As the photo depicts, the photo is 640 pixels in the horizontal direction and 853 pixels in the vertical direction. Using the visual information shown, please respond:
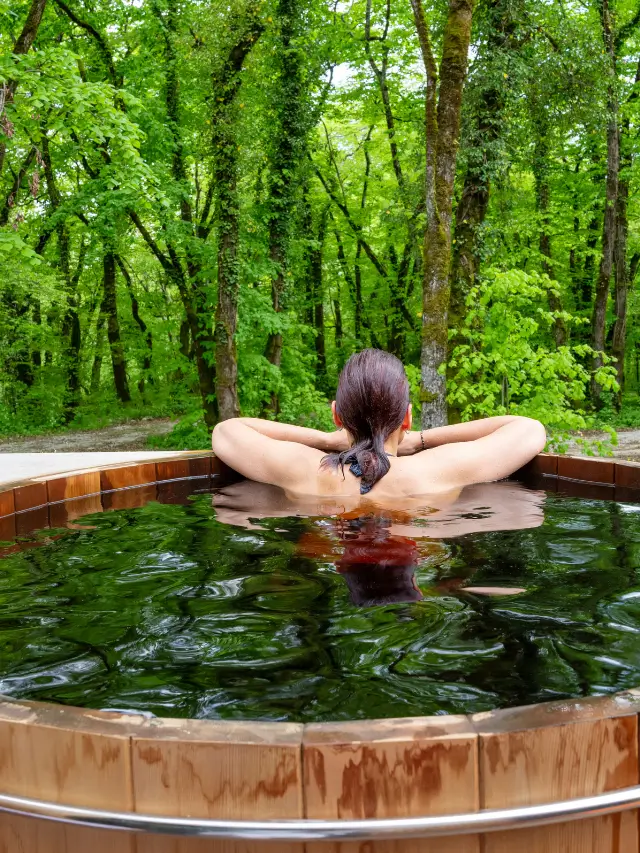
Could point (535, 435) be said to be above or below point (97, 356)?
below

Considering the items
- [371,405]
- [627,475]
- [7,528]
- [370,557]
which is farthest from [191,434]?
[370,557]

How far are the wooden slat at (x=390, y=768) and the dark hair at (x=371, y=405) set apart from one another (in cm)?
156

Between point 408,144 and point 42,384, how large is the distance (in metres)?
10.3

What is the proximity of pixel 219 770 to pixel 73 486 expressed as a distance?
266 cm

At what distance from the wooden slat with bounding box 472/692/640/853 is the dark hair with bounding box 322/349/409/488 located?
152 cm

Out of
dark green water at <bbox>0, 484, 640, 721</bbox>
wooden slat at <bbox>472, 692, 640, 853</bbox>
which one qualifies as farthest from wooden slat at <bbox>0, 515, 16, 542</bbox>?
wooden slat at <bbox>472, 692, 640, 853</bbox>

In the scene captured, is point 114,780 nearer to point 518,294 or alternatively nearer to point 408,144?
point 518,294

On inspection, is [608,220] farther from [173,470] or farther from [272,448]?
[272,448]

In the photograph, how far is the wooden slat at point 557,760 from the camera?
1073 millimetres

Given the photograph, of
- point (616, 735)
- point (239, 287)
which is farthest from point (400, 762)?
point (239, 287)

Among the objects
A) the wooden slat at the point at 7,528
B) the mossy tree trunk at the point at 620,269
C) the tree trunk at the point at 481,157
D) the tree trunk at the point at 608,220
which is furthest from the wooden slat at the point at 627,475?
the mossy tree trunk at the point at 620,269

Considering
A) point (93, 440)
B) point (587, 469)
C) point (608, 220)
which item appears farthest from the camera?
point (93, 440)

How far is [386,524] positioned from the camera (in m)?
2.76

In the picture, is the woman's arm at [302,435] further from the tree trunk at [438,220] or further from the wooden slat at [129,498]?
the tree trunk at [438,220]
